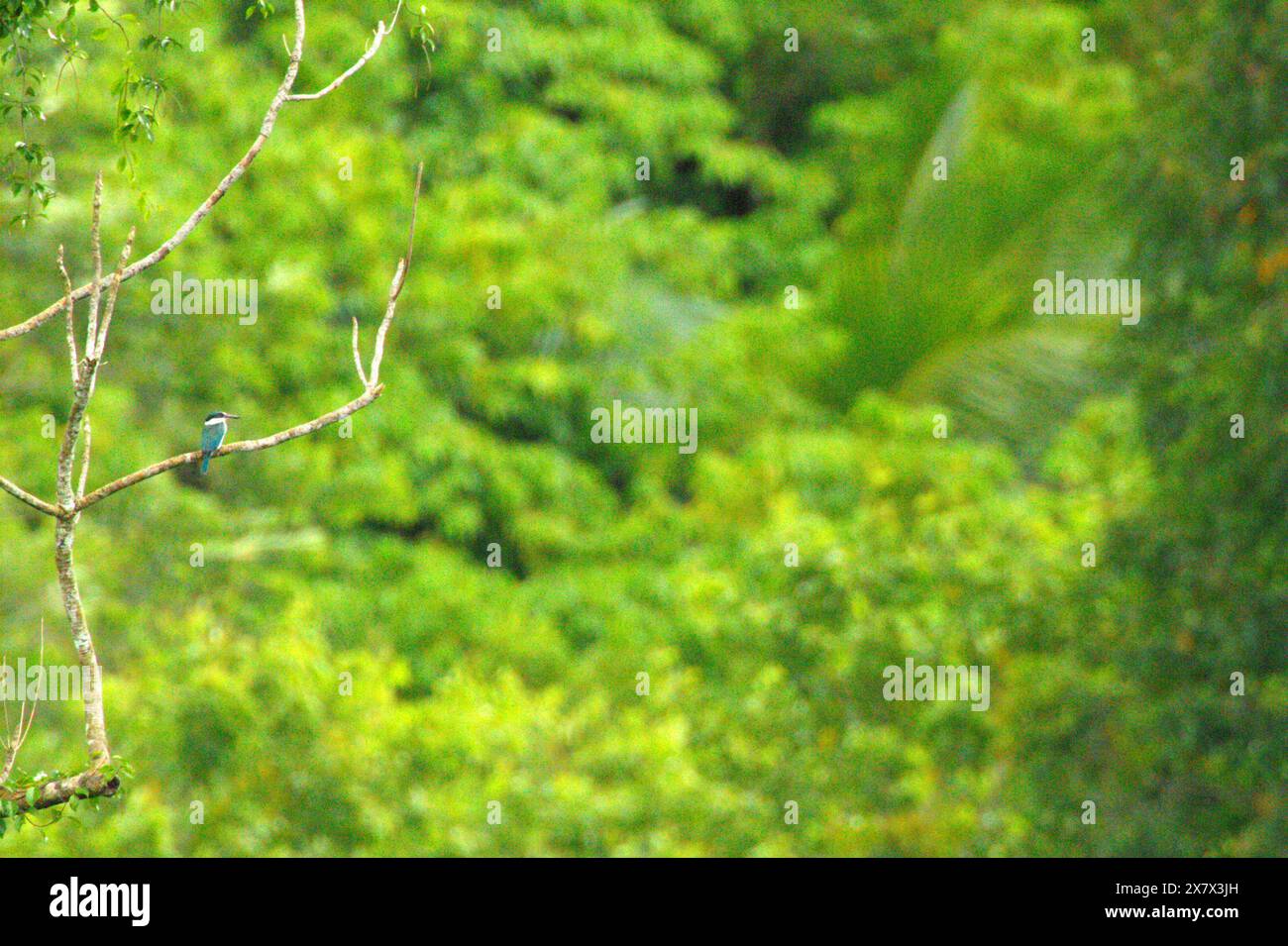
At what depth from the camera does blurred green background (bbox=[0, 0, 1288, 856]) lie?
1061 centimetres

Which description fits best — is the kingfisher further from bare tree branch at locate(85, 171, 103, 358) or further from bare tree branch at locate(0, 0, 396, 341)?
bare tree branch at locate(85, 171, 103, 358)

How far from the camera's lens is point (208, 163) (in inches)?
597

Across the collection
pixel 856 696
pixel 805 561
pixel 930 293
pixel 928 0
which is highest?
pixel 928 0

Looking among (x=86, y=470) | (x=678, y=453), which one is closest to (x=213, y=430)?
(x=86, y=470)

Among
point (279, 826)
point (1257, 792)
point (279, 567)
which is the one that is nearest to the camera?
point (1257, 792)

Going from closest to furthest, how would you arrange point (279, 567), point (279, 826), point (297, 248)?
point (279, 826) < point (279, 567) < point (297, 248)

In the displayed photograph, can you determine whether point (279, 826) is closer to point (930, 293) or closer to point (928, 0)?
point (930, 293)

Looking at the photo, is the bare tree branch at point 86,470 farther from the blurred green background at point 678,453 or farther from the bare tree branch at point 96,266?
the blurred green background at point 678,453

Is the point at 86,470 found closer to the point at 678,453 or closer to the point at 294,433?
the point at 294,433

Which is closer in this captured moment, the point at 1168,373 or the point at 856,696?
the point at 1168,373

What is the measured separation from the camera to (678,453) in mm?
17984
